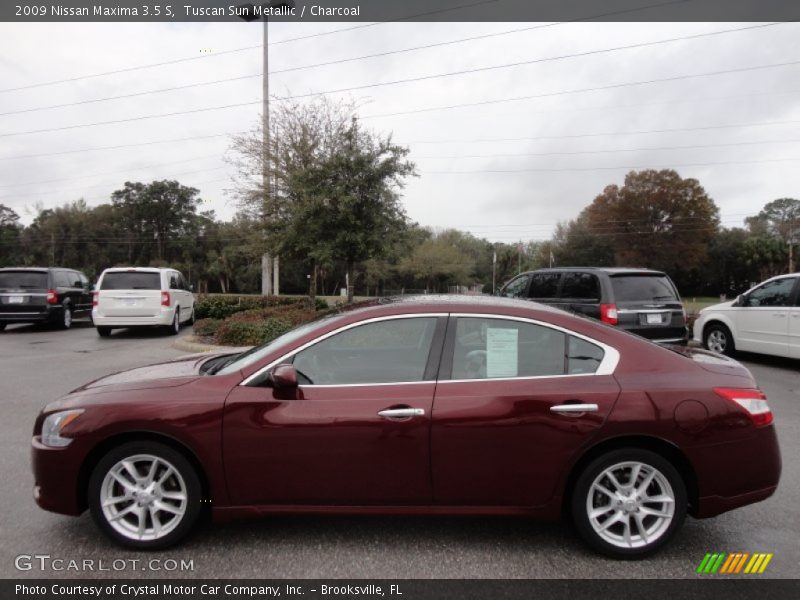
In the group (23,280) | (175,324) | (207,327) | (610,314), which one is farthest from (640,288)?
(23,280)

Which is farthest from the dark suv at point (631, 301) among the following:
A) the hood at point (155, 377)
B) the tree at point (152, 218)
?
the tree at point (152, 218)

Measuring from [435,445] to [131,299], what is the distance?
12089 millimetres

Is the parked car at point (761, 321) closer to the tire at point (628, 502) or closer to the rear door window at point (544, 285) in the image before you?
the rear door window at point (544, 285)

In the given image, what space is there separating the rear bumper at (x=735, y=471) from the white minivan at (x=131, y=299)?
499 inches

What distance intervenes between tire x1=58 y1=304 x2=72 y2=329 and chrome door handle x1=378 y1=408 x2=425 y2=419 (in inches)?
602

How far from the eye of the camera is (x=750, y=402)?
121 inches

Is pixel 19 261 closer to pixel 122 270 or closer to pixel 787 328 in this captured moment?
pixel 122 270

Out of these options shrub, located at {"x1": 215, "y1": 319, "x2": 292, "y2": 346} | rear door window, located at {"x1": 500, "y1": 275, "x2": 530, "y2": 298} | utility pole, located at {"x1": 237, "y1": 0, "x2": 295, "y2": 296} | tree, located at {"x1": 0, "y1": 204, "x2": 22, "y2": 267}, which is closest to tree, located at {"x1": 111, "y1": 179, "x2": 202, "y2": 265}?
tree, located at {"x1": 0, "y1": 204, "x2": 22, "y2": 267}

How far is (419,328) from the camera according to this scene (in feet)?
10.8

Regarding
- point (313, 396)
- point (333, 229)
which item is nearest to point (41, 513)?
point (313, 396)

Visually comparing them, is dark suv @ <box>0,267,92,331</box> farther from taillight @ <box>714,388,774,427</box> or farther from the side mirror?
taillight @ <box>714,388,774,427</box>

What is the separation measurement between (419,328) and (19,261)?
271ft

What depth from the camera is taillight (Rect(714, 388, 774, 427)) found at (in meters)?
3.05

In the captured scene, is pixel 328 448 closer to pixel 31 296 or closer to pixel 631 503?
pixel 631 503
